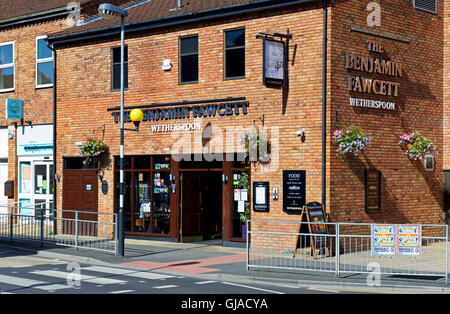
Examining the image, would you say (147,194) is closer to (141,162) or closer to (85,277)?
(141,162)

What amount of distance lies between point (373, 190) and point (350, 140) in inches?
84.6

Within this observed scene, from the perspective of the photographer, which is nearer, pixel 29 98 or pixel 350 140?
pixel 350 140

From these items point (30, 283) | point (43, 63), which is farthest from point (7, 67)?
point (30, 283)

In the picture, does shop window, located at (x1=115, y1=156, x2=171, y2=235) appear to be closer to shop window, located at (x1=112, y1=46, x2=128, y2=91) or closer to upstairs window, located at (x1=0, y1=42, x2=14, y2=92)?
shop window, located at (x1=112, y1=46, x2=128, y2=91)

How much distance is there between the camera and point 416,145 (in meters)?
18.8

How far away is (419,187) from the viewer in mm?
19594

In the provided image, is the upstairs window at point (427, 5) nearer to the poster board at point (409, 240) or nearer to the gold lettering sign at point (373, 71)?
the gold lettering sign at point (373, 71)

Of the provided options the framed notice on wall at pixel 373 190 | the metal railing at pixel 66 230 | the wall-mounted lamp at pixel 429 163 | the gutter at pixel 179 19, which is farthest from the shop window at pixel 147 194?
the wall-mounted lamp at pixel 429 163

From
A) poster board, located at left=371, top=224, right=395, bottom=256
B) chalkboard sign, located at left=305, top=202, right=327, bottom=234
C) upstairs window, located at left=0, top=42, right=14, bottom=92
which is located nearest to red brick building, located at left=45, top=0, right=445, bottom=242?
chalkboard sign, located at left=305, top=202, right=327, bottom=234

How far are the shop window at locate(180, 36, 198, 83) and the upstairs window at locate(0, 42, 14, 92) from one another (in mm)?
9615

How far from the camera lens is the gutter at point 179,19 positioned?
17.9 metres

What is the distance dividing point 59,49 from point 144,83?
14.6ft
